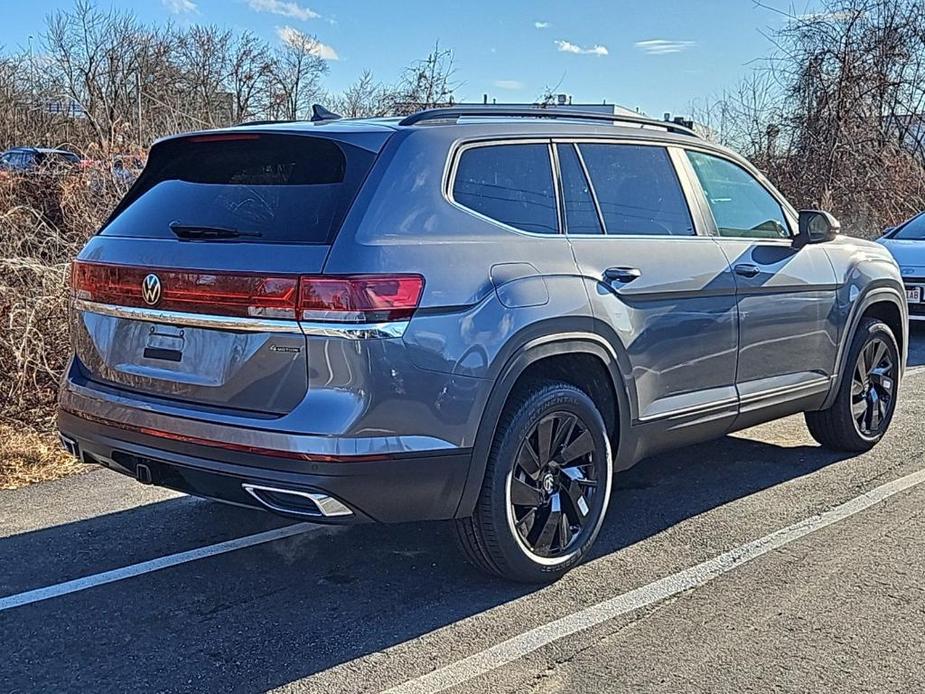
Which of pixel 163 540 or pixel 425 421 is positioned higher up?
pixel 425 421

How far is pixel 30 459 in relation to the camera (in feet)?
19.3

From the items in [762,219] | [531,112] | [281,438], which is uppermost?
[531,112]

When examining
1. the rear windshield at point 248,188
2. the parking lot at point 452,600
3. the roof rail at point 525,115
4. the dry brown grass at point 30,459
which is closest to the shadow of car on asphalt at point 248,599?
the parking lot at point 452,600

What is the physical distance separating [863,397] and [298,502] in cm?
408

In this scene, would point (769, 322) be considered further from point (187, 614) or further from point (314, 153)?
point (187, 614)

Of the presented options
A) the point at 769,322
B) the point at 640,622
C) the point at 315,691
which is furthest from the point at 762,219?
the point at 315,691

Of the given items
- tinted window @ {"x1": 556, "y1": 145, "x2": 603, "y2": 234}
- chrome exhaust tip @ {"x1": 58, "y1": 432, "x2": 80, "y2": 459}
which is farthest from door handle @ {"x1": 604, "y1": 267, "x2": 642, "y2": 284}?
chrome exhaust tip @ {"x1": 58, "y1": 432, "x2": 80, "y2": 459}

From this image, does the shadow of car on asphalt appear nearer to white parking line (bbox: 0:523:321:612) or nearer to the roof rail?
white parking line (bbox: 0:523:321:612)

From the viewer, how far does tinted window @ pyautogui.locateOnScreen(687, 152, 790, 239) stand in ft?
16.7

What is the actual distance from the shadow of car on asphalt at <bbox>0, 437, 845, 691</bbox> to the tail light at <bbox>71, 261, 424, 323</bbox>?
3.96 feet

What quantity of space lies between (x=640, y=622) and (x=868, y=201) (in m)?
15.9

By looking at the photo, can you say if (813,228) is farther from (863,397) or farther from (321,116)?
(321,116)

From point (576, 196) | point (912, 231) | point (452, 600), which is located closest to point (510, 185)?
point (576, 196)

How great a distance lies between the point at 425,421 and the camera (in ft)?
11.5
